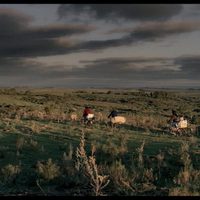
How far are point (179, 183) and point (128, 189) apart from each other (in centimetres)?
133

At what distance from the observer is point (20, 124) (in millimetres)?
26578

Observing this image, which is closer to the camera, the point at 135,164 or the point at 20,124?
the point at 135,164

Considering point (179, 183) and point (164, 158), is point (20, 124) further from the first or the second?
point (179, 183)

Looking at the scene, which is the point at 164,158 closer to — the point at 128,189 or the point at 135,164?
the point at 135,164

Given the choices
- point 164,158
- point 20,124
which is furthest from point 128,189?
point 20,124
